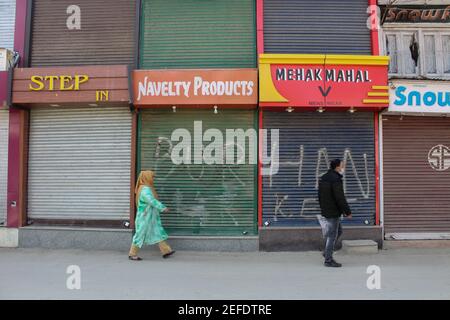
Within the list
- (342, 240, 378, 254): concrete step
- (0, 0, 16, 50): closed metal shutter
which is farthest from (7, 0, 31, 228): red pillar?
(342, 240, 378, 254): concrete step

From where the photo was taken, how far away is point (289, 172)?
8445mm

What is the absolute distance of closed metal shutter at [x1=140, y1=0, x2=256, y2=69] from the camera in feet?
28.3

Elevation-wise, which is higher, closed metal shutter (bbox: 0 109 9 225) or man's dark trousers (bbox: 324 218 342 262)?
closed metal shutter (bbox: 0 109 9 225)

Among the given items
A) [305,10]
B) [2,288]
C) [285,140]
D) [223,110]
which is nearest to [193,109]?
[223,110]

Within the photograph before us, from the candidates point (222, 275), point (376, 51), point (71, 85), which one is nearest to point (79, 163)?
point (71, 85)

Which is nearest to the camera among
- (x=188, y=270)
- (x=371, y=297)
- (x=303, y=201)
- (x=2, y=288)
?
(x=371, y=297)

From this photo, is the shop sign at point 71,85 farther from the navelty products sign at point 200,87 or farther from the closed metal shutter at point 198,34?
the closed metal shutter at point 198,34

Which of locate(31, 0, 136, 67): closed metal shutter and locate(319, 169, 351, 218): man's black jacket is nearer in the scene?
locate(319, 169, 351, 218): man's black jacket

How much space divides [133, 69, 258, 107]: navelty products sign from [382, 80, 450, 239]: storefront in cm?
288

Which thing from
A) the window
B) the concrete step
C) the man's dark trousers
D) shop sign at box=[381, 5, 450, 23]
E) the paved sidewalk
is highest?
shop sign at box=[381, 5, 450, 23]

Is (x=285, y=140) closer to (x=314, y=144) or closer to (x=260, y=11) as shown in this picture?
(x=314, y=144)

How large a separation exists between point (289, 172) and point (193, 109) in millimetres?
2302

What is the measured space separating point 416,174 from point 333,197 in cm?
283

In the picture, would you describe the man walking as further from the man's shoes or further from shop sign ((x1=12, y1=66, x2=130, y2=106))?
shop sign ((x1=12, y1=66, x2=130, y2=106))
